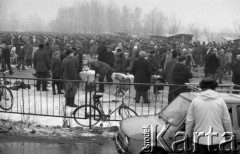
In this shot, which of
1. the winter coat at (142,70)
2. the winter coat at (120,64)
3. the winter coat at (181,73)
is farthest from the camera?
the winter coat at (120,64)

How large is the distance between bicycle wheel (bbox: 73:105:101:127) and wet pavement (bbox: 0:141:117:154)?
3.36 ft

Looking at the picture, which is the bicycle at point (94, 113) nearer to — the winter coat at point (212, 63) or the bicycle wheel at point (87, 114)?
the bicycle wheel at point (87, 114)

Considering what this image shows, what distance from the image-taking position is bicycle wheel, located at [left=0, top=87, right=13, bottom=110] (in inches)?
394

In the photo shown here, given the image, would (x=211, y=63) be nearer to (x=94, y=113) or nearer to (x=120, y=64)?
(x=120, y=64)

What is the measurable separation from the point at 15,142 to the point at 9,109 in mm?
1858

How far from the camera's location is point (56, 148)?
7.72 meters

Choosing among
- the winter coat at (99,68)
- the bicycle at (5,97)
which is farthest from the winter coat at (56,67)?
the bicycle at (5,97)

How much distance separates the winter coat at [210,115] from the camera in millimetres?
4758

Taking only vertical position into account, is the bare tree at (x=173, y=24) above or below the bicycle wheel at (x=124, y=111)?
above

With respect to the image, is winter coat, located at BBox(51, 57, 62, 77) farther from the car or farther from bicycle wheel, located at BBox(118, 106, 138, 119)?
the car

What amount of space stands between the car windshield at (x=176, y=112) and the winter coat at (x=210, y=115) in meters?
1.12

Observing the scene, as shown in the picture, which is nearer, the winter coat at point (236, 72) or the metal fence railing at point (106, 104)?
the metal fence railing at point (106, 104)

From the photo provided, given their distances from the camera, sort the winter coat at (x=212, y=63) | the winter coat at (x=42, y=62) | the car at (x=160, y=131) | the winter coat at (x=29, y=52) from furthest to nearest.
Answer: the winter coat at (x=29, y=52) < the winter coat at (x=212, y=63) < the winter coat at (x=42, y=62) < the car at (x=160, y=131)

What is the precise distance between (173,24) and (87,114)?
5399 cm
